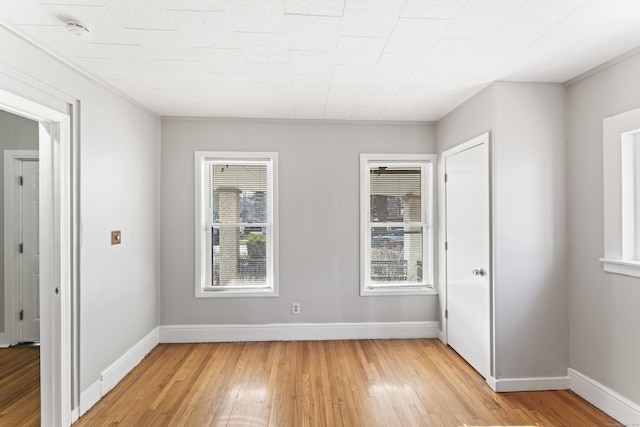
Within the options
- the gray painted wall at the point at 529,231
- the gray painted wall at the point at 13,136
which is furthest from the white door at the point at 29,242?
the gray painted wall at the point at 529,231

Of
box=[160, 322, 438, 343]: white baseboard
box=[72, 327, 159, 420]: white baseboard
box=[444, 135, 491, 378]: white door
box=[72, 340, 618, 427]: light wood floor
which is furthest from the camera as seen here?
box=[160, 322, 438, 343]: white baseboard

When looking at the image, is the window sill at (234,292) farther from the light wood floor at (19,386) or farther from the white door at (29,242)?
the white door at (29,242)

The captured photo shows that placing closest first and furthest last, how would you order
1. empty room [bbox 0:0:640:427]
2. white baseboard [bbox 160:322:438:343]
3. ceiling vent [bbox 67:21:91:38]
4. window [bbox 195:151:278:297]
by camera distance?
ceiling vent [bbox 67:21:91:38], empty room [bbox 0:0:640:427], white baseboard [bbox 160:322:438:343], window [bbox 195:151:278:297]

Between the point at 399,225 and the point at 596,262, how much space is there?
1.83 metres

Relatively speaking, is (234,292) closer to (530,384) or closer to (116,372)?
(116,372)

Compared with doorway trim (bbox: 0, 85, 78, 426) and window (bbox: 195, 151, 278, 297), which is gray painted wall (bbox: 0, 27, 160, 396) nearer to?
doorway trim (bbox: 0, 85, 78, 426)

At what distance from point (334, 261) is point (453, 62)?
2283mm

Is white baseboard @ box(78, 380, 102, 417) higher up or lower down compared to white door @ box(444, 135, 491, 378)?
lower down

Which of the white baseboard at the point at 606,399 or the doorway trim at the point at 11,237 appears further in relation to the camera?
the doorway trim at the point at 11,237

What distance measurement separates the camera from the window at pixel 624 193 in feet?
7.30

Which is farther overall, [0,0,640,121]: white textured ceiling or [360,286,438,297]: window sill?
[360,286,438,297]: window sill

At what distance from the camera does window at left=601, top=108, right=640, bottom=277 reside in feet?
7.30

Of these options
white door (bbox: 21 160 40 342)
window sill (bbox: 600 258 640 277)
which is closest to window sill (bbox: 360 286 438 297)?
window sill (bbox: 600 258 640 277)

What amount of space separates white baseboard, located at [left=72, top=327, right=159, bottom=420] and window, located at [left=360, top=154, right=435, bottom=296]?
2.38m
